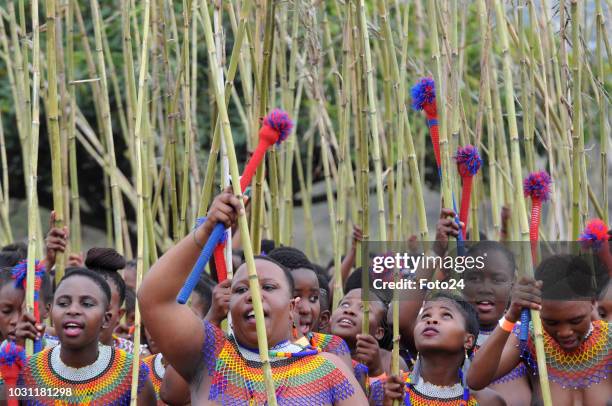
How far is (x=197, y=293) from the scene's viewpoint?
12.4 ft

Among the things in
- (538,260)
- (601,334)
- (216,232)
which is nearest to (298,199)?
(538,260)

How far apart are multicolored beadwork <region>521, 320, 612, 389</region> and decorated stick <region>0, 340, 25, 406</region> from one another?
124 cm

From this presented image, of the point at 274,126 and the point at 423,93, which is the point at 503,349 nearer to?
the point at 423,93

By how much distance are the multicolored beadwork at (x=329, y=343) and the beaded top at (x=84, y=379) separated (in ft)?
1.56

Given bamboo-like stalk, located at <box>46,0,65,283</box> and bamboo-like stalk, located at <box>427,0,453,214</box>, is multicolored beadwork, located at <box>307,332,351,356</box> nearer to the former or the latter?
bamboo-like stalk, located at <box>427,0,453,214</box>

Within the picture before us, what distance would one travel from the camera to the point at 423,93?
2732mm

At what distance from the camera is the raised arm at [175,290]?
218 cm

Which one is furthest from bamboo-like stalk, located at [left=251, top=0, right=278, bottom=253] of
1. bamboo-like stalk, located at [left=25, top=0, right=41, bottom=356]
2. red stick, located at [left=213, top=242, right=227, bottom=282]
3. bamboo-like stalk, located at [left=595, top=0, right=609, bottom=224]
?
bamboo-like stalk, located at [left=595, top=0, right=609, bottom=224]

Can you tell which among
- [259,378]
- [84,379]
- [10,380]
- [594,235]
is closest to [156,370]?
[84,379]

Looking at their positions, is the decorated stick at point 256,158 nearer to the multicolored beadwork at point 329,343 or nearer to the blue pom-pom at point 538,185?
→ the blue pom-pom at point 538,185

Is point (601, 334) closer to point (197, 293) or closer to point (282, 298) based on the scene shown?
point (282, 298)

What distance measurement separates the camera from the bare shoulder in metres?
2.81

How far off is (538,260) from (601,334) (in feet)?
1.75

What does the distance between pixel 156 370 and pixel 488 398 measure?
97 centimetres
